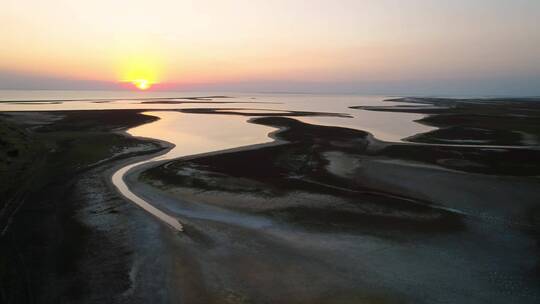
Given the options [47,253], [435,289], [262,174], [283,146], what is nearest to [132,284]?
[47,253]

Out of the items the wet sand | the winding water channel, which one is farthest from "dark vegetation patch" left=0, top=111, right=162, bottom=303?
the wet sand

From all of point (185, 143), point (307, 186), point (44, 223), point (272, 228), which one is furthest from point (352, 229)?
point (185, 143)

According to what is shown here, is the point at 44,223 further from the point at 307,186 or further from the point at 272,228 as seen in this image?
the point at 307,186

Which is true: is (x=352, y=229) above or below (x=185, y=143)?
below

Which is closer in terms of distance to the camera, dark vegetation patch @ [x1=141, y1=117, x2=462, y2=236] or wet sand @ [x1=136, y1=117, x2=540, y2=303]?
wet sand @ [x1=136, y1=117, x2=540, y2=303]

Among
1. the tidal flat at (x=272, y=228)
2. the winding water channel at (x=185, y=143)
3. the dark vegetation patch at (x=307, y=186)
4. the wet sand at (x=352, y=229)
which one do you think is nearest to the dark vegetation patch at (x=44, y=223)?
the tidal flat at (x=272, y=228)

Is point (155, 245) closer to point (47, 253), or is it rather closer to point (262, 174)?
point (47, 253)

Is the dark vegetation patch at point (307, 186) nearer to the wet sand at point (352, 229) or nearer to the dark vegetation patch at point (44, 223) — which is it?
the wet sand at point (352, 229)

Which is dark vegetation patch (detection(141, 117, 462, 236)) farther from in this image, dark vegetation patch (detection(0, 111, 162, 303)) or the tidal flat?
dark vegetation patch (detection(0, 111, 162, 303))
